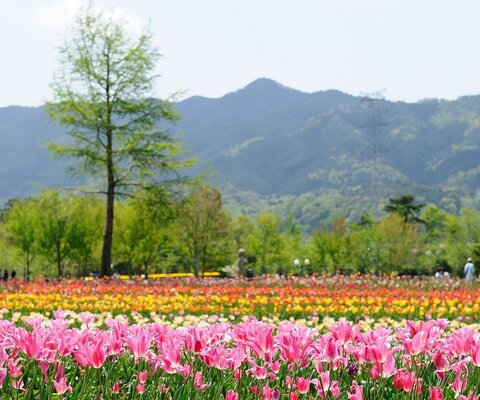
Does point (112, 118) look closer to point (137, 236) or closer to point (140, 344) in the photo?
point (137, 236)

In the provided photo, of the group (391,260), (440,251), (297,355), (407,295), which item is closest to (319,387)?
(297,355)

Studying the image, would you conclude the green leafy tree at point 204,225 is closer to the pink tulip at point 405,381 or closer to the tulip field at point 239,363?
the tulip field at point 239,363

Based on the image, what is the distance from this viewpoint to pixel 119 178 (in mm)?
25188

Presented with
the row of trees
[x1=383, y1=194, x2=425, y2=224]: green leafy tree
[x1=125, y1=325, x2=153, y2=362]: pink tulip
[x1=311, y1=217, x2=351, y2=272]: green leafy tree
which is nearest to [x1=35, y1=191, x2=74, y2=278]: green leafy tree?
the row of trees

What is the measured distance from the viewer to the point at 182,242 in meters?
39.5

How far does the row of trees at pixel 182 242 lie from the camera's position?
103 ft

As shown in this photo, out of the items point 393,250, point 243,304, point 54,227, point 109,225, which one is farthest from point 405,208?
point 243,304

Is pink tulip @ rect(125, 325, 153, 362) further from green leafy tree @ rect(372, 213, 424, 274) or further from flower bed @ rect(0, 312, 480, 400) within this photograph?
green leafy tree @ rect(372, 213, 424, 274)

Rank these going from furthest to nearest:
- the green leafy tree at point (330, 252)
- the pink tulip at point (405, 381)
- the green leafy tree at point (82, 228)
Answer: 1. the green leafy tree at point (330, 252)
2. the green leafy tree at point (82, 228)
3. the pink tulip at point (405, 381)

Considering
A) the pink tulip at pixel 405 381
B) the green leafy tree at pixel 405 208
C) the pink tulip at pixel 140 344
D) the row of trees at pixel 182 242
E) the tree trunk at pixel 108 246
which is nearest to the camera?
the pink tulip at pixel 405 381

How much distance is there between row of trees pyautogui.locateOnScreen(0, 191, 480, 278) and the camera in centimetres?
3147

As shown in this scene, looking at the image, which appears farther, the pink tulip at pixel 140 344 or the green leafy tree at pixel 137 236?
the green leafy tree at pixel 137 236

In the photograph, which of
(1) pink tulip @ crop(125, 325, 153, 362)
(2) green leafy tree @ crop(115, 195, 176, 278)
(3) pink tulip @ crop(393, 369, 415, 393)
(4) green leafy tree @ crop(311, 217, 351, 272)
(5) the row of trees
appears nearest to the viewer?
(3) pink tulip @ crop(393, 369, 415, 393)

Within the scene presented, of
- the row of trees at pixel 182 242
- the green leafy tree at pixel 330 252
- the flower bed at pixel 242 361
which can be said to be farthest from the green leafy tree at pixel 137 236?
the flower bed at pixel 242 361
